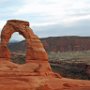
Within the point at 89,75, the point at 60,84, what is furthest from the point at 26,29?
the point at 89,75

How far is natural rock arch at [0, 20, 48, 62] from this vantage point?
37.8 m

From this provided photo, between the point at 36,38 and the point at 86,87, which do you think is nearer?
the point at 86,87

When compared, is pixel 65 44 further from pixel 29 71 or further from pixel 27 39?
pixel 29 71

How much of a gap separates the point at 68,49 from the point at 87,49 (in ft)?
26.5

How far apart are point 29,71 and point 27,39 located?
3.28 m

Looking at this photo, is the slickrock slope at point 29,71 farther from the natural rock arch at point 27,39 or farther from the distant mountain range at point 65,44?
the distant mountain range at point 65,44

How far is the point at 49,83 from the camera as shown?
35.2m

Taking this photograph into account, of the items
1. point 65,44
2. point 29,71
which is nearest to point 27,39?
point 29,71

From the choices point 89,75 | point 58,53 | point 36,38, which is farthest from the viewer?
point 58,53

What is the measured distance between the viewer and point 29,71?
1433 inches

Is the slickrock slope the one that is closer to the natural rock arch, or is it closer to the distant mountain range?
the natural rock arch

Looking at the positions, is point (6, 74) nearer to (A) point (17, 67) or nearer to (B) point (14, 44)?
(A) point (17, 67)

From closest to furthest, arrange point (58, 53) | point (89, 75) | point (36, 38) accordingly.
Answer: point (36, 38), point (89, 75), point (58, 53)

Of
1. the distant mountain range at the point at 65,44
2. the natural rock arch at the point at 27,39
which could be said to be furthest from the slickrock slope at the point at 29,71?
the distant mountain range at the point at 65,44
